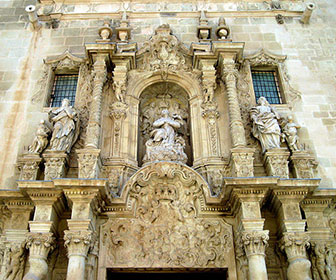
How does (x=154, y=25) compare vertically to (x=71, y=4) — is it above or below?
below

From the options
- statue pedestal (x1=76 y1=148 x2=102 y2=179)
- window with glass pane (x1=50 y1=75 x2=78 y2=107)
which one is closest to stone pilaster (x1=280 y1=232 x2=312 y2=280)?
statue pedestal (x1=76 y1=148 x2=102 y2=179)

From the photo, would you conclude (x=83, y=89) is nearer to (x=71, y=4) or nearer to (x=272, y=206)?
(x=71, y=4)

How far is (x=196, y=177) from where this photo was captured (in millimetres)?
9703

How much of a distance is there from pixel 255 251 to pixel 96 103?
5585mm

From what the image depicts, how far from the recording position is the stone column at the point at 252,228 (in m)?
8.26

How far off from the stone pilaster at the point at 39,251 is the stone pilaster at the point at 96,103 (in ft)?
8.02

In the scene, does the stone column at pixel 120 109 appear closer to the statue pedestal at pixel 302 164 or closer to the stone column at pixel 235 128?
the stone column at pixel 235 128

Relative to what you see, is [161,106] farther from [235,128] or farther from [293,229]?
[293,229]

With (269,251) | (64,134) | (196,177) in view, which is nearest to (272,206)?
(269,251)

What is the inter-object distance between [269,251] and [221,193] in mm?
1779

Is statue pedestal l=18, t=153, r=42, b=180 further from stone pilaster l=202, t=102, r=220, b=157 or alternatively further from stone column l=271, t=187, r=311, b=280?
stone column l=271, t=187, r=311, b=280

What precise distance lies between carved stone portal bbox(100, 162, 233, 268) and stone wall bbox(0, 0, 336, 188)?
137 inches

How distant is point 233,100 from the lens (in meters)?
10.9

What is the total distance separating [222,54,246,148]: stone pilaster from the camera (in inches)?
402
